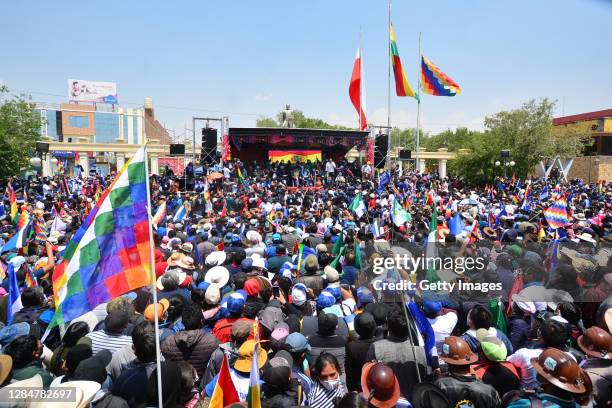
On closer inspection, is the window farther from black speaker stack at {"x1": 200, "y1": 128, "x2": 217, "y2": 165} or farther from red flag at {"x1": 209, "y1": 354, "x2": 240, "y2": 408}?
red flag at {"x1": 209, "y1": 354, "x2": 240, "y2": 408}

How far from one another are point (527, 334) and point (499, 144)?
3039 centimetres

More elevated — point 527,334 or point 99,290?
Result: point 99,290

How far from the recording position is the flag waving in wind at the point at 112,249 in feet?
10.4

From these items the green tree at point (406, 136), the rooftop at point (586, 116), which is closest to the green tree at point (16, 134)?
the rooftop at point (586, 116)

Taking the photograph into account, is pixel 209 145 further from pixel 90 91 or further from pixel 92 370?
pixel 90 91

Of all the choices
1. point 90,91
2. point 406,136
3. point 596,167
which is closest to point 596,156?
point 596,167

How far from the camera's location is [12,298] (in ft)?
13.8

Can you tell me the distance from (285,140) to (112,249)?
22.9m

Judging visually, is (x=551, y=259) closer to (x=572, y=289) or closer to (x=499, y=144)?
(x=572, y=289)

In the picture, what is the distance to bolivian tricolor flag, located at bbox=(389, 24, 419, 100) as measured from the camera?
73.5 feet

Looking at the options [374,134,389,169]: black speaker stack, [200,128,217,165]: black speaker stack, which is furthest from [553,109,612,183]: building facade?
[200,128,217,165]: black speaker stack

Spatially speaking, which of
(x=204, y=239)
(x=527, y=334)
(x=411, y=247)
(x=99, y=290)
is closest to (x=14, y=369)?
(x=99, y=290)

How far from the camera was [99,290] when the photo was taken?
3203 millimetres

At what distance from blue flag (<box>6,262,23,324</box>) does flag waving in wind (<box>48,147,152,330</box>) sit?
3.94 feet
